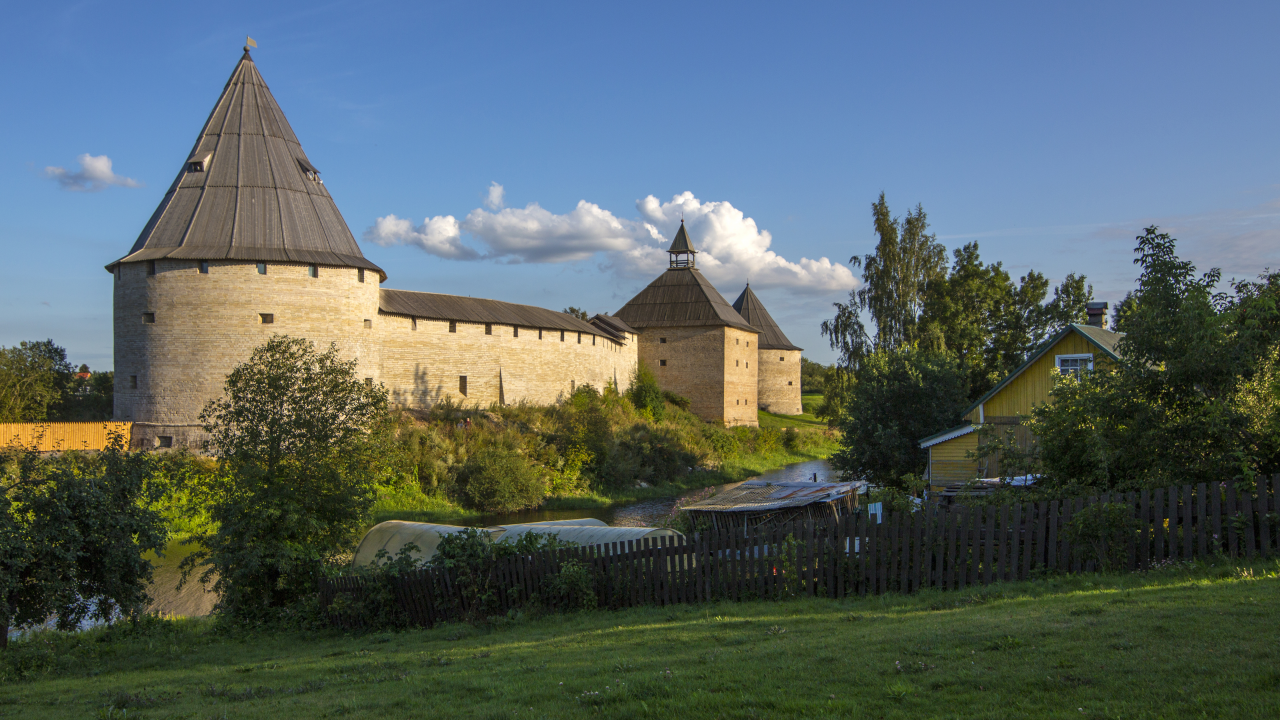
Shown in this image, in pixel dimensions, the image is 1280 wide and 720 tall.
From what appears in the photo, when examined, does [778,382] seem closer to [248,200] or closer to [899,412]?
[899,412]

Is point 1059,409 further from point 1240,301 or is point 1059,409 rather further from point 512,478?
point 512,478

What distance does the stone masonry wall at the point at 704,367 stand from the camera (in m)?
41.9

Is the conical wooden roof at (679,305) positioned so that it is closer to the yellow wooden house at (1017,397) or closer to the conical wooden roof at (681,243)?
the conical wooden roof at (681,243)

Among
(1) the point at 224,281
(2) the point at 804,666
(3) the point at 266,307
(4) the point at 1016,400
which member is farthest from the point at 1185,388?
(1) the point at 224,281

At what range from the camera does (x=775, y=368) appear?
52.2 metres

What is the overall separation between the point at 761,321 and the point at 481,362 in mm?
26933

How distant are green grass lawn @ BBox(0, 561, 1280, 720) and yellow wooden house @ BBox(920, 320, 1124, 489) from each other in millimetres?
9995

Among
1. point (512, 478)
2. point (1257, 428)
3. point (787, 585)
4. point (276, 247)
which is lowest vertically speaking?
point (512, 478)

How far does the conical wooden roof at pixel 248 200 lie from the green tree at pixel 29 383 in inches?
350

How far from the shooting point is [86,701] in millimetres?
5848

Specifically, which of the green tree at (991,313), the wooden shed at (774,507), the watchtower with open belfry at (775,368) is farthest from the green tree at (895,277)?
the watchtower with open belfry at (775,368)

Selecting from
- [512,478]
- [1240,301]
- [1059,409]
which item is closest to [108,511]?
[1059,409]

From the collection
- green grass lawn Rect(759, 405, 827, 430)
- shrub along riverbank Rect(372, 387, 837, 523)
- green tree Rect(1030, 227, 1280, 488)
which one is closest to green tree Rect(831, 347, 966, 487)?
shrub along riverbank Rect(372, 387, 837, 523)

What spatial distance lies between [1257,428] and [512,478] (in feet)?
69.3
